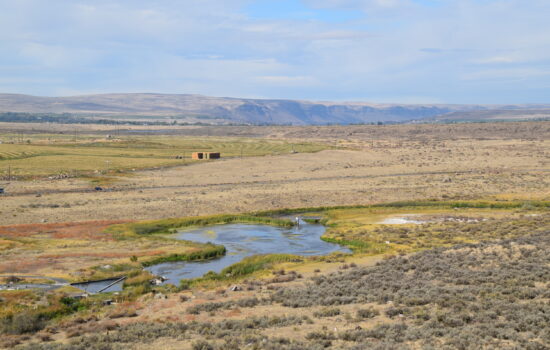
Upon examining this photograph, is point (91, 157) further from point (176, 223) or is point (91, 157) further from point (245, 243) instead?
point (245, 243)

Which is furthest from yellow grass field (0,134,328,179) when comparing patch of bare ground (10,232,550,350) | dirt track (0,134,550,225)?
patch of bare ground (10,232,550,350)

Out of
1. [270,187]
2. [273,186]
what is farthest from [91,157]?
[270,187]

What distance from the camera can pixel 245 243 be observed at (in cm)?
4284

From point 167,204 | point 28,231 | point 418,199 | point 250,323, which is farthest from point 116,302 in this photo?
point 418,199

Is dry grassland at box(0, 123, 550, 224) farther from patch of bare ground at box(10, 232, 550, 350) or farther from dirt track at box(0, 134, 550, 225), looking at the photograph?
patch of bare ground at box(10, 232, 550, 350)

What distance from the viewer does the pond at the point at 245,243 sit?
35.0 m

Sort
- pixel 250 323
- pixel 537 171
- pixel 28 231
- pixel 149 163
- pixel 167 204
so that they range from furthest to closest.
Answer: pixel 149 163 < pixel 537 171 < pixel 167 204 < pixel 28 231 < pixel 250 323

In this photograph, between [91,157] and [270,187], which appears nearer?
[270,187]

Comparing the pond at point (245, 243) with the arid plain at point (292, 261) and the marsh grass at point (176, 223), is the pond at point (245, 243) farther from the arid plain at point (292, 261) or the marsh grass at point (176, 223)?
the arid plain at point (292, 261)

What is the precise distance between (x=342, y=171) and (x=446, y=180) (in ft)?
64.1

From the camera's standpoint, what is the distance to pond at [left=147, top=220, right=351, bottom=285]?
35.0 meters

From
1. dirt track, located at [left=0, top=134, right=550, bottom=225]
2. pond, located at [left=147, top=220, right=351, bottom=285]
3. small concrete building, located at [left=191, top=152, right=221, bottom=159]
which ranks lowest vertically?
pond, located at [left=147, top=220, right=351, bottom=285]

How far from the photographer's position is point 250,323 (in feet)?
67.6

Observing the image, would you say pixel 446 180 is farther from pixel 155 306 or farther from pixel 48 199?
pixel 155 306
